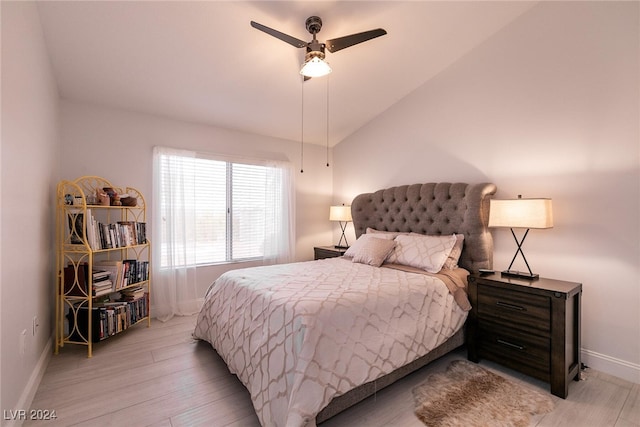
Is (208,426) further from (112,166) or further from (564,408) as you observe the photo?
(112,166)

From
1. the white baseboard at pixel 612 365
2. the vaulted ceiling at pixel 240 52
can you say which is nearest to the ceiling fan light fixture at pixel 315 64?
the vaulted ceiling at pixel 240 52

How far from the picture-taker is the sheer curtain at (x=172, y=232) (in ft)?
10.6

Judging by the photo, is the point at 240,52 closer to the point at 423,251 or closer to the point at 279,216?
the point at 279,216

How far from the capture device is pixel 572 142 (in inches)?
90.5

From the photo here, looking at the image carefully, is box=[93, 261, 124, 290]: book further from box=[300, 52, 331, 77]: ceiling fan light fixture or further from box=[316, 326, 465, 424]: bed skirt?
box=[300, 52, 331, 77]: ceiling fan light fixture

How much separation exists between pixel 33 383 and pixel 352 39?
10.2ft

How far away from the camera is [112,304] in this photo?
2639mm

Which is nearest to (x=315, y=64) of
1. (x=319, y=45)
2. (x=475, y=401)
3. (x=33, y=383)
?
(x=319, y=45)

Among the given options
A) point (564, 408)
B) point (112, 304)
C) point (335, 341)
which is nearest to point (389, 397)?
point (335, 341)

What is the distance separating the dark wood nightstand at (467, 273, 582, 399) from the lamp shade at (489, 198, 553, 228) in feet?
1.42

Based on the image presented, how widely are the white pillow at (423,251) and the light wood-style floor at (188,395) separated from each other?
0.78 meters

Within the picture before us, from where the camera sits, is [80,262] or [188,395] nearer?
[188,395]

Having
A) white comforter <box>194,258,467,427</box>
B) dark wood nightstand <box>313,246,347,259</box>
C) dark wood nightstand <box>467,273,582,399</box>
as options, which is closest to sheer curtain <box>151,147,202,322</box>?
white comforter <box>194,258,467,427</box>
